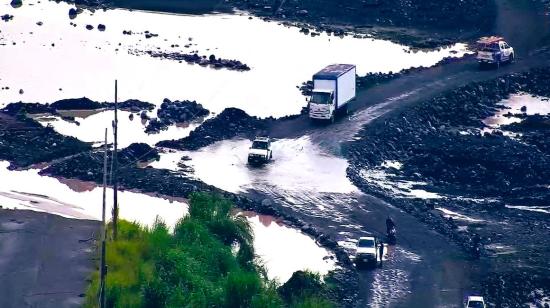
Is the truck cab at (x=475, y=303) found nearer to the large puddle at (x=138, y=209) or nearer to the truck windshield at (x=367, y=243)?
the truck windshield at (x=367, y=243)

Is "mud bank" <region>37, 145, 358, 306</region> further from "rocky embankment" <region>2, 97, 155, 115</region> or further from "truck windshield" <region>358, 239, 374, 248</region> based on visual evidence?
"rocky embankment" <region>2, 97, 155, 115</region>

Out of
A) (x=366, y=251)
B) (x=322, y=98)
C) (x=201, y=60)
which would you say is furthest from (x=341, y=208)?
(x=201, y=60)

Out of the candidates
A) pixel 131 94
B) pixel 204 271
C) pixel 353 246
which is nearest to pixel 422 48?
pixel 131 94

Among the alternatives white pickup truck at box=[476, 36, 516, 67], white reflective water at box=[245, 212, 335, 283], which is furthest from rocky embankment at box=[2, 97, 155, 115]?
white pickup truck at box=[476, 36, 516, 67]

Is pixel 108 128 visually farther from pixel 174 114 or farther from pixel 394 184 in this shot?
pixel 394 184

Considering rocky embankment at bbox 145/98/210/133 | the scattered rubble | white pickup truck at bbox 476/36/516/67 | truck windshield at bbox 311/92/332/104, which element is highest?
white pickup truck at bbox 476/36/516/67

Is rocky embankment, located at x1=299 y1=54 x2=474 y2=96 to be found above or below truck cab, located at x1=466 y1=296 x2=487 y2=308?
above

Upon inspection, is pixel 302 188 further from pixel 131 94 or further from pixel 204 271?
pixel 131 94

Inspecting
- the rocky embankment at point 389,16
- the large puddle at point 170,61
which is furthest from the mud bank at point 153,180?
the rocky embankment at point 389,16
